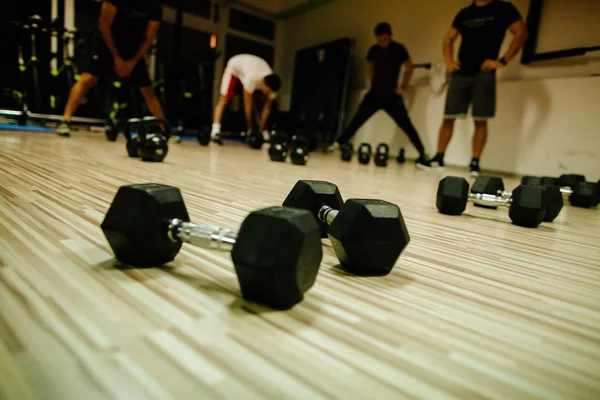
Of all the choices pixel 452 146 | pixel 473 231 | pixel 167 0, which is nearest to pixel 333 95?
pixel 452 146

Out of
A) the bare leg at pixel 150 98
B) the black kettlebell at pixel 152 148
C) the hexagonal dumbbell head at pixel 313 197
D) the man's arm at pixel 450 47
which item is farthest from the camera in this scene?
the bare leg at pixel 150 98

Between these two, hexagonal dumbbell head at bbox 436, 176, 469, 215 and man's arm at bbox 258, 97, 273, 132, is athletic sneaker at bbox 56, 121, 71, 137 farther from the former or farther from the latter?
hexagonal dumbbell head at bbox 436, 176, 469, 215

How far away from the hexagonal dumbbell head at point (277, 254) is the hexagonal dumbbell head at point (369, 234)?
0.45 feet

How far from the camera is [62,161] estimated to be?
75.9 inches

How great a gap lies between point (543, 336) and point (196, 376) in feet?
1.50

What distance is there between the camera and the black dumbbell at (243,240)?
0.49 m

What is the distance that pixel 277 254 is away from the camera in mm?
481

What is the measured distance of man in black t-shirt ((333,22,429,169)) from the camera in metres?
4.93

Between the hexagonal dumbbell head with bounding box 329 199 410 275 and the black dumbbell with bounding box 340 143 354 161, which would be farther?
the black dumbbell with bounding box 340 143 354 161

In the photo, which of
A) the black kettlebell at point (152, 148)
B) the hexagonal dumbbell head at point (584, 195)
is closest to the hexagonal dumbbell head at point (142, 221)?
the black kettlebell at point (152, 148)

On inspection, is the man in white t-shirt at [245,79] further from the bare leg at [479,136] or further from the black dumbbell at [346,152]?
the bare leg at [479,136]

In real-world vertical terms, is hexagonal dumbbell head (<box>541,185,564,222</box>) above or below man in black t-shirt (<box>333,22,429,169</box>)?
below

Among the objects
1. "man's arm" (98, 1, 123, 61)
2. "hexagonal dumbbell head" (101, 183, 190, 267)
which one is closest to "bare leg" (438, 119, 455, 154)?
"man's arm" (98, 1, 123, 61)

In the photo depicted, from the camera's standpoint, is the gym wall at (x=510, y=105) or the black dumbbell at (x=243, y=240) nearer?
the black dumbbell at (x=243, y=240)
